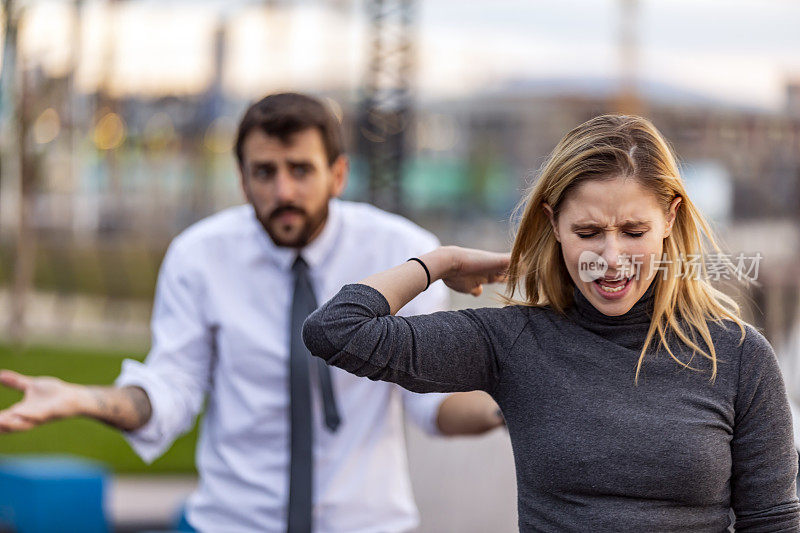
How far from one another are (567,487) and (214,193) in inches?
789

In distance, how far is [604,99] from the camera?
1955cm

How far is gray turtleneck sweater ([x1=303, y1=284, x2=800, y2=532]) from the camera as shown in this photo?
4.52 ft

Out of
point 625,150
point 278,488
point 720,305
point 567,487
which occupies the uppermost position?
point 625,150

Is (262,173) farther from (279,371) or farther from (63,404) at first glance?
(63,404)

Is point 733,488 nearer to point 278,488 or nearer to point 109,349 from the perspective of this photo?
point 278,488

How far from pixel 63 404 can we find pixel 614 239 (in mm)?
1164

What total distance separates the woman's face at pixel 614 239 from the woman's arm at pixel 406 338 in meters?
0.15

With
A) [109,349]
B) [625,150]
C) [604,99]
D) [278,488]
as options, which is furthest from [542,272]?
[604,99]

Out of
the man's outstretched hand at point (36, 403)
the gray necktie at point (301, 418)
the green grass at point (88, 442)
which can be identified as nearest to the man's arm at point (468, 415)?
the gray necktie at point (301, 418)

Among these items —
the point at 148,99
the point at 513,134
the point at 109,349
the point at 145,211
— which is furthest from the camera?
the point at 513,134

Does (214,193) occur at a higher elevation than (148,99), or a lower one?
lower

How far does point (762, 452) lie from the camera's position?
138 centimetres

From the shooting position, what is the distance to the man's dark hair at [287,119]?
2.24m

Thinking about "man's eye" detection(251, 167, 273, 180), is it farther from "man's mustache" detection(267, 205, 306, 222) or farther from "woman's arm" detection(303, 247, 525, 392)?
"woman's arm" detection(303, 247, 525, 392)
